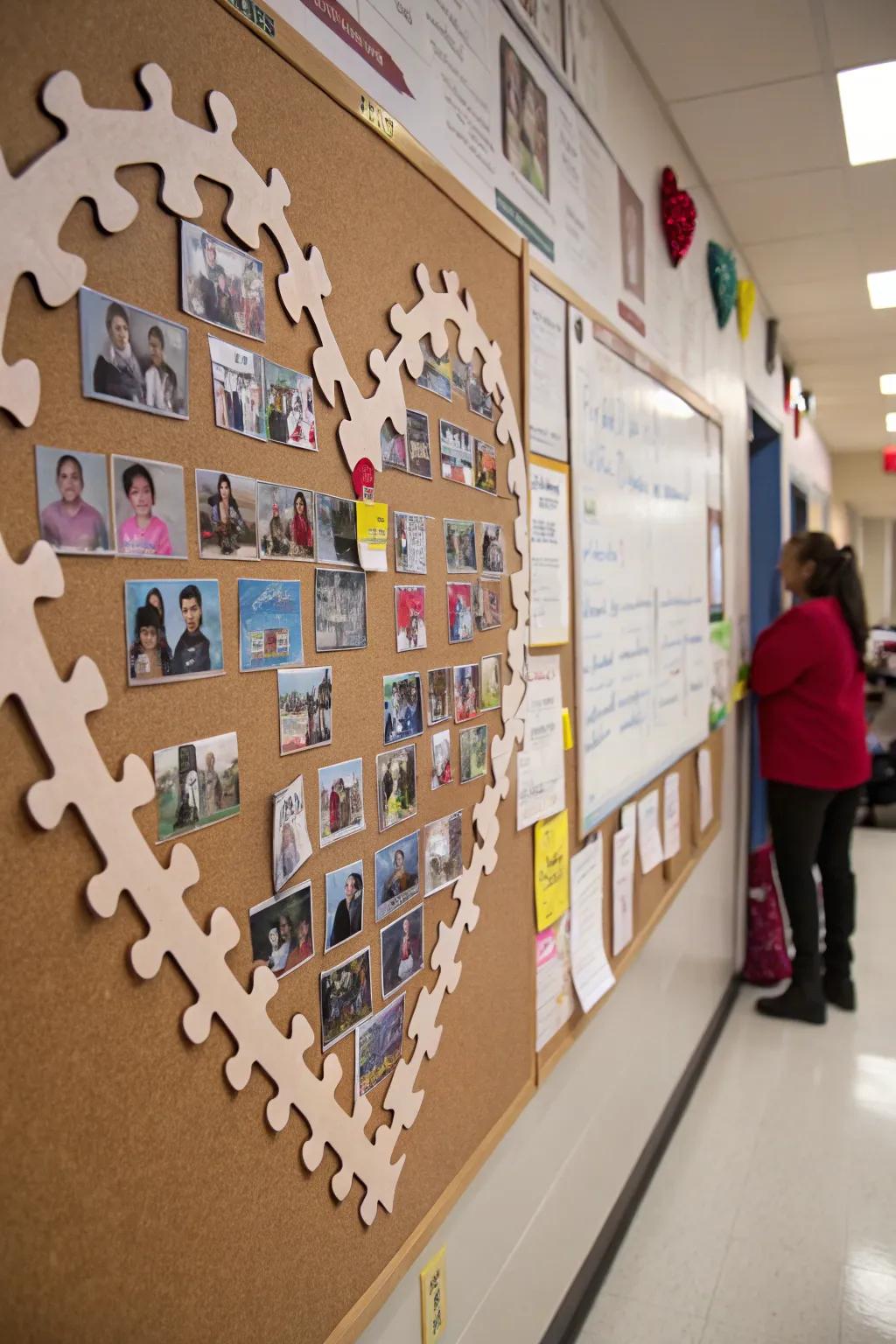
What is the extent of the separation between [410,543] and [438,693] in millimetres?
183

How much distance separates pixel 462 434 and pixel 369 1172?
830mm

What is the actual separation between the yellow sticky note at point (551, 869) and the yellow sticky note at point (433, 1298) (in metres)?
0.47

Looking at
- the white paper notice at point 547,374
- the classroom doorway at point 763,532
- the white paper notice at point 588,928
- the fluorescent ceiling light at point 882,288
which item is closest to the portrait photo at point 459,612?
the white paper notice at point 547,374

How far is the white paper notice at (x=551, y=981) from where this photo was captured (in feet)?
4.86

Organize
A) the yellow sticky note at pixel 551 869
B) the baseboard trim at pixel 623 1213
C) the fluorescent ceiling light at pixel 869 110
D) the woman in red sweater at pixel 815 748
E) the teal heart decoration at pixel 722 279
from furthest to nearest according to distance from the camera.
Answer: the woman in red sweater at pixel 815 748 → the teal heart decoration at pixel 722 279 → the fluorescent ceiling light at pixel 869 110 → the baseboard trim at pixel 623 1213 → the yellow sticky note at pixel 551 869

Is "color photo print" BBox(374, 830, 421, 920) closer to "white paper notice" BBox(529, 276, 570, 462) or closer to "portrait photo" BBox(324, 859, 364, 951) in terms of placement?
"portrait photo" BBox(324, 859, 364, 951)

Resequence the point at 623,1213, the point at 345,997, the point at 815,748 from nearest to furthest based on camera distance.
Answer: the point at 345,997, the point at 623,1213, the point at 815,748

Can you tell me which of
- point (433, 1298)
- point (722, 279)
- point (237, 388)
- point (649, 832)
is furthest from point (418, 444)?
point (722, 279)

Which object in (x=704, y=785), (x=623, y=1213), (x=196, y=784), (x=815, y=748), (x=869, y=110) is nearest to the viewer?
(x=196, y=784)

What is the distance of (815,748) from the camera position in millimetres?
3084

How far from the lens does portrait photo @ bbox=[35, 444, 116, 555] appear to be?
0.59 metres

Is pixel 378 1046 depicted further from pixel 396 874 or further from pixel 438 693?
pixel 438 693

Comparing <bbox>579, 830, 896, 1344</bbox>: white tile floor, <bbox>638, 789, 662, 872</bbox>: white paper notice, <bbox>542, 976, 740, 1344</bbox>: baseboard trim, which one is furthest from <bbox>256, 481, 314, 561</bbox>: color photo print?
<bbox>579, 830, 896, 1344</bbox>: white tile floor

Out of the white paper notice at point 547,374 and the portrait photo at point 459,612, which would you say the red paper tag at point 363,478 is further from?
the white paper notice at point 547,374
